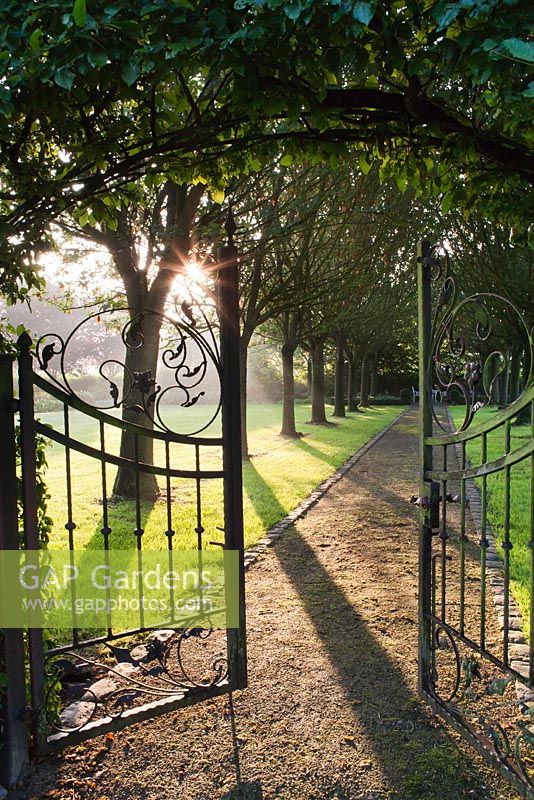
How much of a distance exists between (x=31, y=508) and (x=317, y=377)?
1859cm

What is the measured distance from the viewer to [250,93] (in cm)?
241

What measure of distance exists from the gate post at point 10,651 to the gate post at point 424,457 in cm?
220

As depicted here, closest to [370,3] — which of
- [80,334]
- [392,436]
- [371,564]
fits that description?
[371,564]

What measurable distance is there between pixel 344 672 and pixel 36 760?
1873 millimetres

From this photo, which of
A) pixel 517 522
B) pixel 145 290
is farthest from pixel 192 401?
pixel 517 522

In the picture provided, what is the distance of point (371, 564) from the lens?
5824 mm

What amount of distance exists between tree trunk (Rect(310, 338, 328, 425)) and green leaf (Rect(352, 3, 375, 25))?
18.5 m

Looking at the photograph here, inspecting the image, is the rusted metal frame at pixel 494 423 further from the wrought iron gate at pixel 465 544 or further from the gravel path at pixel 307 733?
the gravel path at pixel 307 733

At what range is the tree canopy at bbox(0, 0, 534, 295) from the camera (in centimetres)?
204

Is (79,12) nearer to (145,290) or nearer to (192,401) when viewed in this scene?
(192,401)

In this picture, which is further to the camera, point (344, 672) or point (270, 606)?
point (270, 606)

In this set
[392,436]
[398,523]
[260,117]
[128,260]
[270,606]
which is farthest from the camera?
[392,436]

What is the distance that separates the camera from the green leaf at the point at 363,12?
185 cm

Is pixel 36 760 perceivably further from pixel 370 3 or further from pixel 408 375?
pixel 408 375
